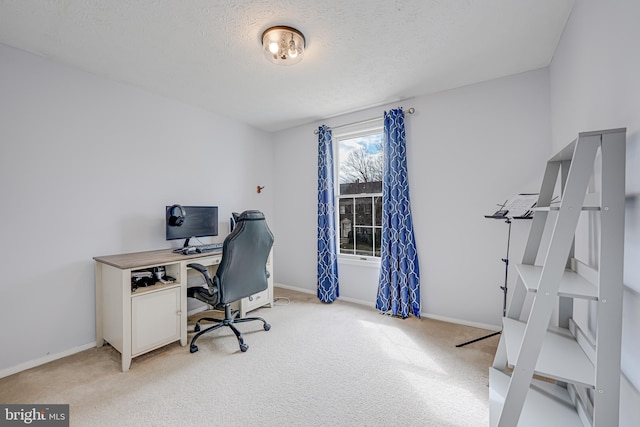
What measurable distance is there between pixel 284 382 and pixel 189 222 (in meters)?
1.94

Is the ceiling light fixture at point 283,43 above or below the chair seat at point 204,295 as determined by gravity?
above

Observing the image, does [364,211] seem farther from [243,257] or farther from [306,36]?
[306,36]

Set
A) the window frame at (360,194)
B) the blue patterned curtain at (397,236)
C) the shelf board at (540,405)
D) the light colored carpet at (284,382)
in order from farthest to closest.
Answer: the window frame at (360,194) → the blue patterned curtain at (397,236) → the light colored carpet at (284,382) → the shelf board at (540,405)

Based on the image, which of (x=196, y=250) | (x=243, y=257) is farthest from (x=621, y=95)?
(x=196, y=250)

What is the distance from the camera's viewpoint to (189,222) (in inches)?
115

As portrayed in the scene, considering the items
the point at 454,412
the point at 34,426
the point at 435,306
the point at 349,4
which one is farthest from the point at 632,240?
the point at 34,426

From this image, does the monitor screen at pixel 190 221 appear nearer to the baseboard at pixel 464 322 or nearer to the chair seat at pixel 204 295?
the chair seat at pixel 204 295

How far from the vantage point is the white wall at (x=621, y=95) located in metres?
1.00

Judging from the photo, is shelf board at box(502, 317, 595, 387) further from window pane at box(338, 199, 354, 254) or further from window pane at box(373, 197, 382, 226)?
window pane at box(338, 199, 354, 254)

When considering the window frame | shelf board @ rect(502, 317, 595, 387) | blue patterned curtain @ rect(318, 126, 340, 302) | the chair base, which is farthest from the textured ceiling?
the chair base

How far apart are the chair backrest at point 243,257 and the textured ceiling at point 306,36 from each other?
1.38 meters

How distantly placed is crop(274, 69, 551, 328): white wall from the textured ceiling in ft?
0.76

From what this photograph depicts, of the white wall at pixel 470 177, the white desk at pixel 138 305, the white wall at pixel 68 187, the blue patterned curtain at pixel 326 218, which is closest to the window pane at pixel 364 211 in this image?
the blue patterned curtain at pixel 326 218

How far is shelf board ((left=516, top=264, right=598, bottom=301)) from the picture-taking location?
1004 millimetres
